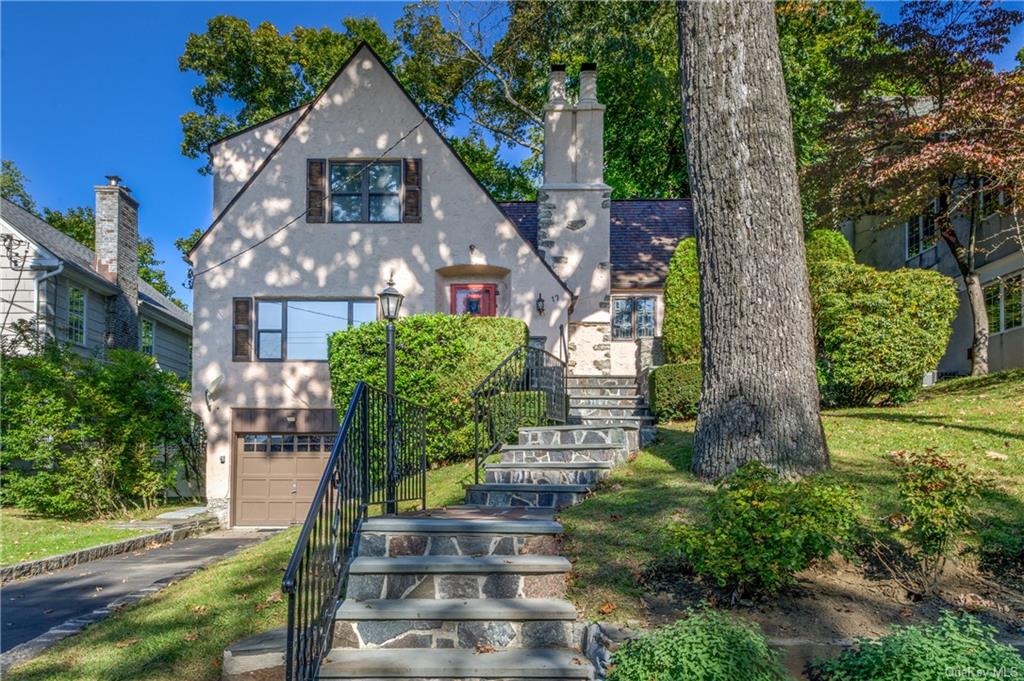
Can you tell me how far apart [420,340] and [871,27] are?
15.8 meters

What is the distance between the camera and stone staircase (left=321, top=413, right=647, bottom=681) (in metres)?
3.53

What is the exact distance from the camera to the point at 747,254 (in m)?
5.29

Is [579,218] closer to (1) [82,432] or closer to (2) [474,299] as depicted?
(2) [474,299]

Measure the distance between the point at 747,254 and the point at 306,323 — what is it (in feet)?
31.8

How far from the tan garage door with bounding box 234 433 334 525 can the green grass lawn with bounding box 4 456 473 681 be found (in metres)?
7.35

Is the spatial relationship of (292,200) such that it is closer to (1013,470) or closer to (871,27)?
(1013,470)

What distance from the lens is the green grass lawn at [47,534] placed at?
8.41 m

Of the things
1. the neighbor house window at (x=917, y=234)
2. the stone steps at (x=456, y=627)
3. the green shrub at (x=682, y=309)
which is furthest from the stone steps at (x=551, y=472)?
the neighbor house window at (x=917, y=234)

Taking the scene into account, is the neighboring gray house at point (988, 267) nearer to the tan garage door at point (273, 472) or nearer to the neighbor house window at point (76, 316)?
the tan garage door at point (273, 472)

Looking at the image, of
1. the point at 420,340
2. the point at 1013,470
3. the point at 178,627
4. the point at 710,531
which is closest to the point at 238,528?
the point at 420,340

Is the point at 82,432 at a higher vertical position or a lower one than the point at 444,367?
lower

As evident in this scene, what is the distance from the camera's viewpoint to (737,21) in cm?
545

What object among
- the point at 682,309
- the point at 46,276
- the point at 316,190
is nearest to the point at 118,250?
the point at 46,276

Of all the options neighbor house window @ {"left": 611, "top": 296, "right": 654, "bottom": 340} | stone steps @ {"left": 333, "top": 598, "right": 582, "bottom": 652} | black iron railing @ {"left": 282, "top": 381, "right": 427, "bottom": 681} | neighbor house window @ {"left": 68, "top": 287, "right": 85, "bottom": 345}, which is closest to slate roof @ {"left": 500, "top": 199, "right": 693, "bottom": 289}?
neighbor house window @ {"left": 611, "top": 296, "right": 654, "bottom": 340}
